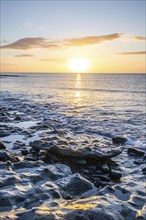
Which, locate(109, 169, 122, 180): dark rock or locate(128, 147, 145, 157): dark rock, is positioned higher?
locate(128, 147, 145, 157): dark rock

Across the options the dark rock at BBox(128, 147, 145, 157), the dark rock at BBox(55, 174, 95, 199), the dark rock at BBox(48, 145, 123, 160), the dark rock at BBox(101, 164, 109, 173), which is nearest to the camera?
the dark rock at BBox(55, 174, 95, 199)

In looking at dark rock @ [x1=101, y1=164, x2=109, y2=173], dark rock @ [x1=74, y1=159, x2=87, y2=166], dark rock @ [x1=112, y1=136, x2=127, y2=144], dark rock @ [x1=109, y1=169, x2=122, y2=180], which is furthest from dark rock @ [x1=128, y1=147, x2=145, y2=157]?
dark rock @ [x1=74, y1=159, x2=87, y2=166]

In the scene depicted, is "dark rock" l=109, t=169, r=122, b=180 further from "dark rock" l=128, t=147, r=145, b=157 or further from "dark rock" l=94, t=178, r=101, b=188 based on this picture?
"dark rock" l=128, t=147, r=145, b=157

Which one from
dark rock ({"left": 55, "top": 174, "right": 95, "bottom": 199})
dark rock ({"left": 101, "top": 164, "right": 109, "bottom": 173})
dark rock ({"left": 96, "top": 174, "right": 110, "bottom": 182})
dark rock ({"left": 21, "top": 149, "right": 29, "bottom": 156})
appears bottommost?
dark rock ({"left": 96, "top": 174, "right": 110, "bottom": 182})

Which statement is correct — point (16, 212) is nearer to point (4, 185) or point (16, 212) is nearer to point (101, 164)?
point (4, 185)

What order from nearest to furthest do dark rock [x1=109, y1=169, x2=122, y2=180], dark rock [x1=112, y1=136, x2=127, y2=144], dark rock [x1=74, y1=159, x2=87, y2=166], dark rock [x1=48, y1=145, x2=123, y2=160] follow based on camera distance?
dark rock [x1=109, y1=169, x2=122, y2=180]
dark rock [x1=74, y1=159, x2=87, y2=166]
dark rock [x1=48, y1=145, x2=123, y2=160]
dark rock [x1=112, y1=136, x2=127, y2=144]

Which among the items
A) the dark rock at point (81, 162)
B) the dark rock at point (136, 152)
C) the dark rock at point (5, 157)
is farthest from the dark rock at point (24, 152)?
the dark rock at point (136, 152)

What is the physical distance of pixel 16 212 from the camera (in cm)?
565

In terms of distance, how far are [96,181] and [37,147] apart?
377cm

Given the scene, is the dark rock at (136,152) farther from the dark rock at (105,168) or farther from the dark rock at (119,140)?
the dark rock at (105,168)

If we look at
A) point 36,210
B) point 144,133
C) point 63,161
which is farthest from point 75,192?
point 144,133

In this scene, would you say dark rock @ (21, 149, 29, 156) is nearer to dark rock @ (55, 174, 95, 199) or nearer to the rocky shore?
the rocky shore

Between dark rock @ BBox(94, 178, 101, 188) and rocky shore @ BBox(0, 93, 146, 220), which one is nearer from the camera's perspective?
rocky shore @ BBox(0, 93, 146, 220)

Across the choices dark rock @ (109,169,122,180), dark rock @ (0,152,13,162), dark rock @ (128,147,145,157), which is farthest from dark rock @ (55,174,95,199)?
dark rock @ (128,147,145,157)
